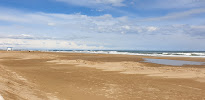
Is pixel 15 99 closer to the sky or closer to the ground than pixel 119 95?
closer to the sky

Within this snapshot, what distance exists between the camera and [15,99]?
18.7ft

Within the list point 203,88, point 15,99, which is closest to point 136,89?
point 203,88

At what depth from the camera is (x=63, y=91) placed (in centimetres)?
927

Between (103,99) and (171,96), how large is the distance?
3.21 meters

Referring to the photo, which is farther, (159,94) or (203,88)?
(203,88)

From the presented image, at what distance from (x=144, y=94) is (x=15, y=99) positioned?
5698 millimetres

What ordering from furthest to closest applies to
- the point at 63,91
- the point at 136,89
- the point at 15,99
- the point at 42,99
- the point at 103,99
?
the point at 136,89 < the point at 63,91 < the point at 103,99 < the point at 42,99 < the point at 15,99

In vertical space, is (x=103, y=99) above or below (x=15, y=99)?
below

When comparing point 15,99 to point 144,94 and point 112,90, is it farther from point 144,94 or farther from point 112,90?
point 144,94

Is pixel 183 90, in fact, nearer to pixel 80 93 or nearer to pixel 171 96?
pixel 171 96

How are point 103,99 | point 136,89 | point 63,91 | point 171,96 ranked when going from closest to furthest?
point 103,99, point 171,96, point 63,91, point 136,89

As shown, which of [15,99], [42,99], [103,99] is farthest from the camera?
[103,99]

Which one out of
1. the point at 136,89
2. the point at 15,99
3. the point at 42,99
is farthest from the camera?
the point at 136,89

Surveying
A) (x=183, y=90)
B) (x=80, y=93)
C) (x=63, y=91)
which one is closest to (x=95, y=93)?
(x=80, y=93)
